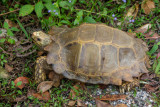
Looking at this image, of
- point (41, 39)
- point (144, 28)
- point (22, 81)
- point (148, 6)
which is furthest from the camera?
point (148, 6)

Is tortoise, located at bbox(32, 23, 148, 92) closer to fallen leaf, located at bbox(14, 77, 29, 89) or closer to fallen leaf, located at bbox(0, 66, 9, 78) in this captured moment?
fallen leaf, located at bbox(14, 77, 29, 89)

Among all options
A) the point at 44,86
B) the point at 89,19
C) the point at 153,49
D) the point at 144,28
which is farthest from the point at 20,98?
the point at 144,28

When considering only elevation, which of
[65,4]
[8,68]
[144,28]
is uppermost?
[65,4]

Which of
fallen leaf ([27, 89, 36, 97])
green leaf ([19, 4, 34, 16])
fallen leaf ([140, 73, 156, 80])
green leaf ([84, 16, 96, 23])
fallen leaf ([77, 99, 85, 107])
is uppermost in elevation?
green leaf ([19, 4, 34, 16])

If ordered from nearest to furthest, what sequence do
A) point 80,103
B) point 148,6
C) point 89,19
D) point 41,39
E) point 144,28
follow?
1. point 80,103
2. point 41,39
3. point 89,19
4. point 144,28
5. point 148,6

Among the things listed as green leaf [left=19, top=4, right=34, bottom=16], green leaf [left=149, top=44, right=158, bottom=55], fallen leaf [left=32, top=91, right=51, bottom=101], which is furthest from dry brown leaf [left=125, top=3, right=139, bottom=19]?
fallen leaf [left=32, top=91, right=51, bottom=101]

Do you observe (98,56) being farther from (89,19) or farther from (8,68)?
(8,68)

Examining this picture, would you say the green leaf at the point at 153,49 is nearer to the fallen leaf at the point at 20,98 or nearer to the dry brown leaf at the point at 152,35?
the dry brown leaf at the point at 152,35
